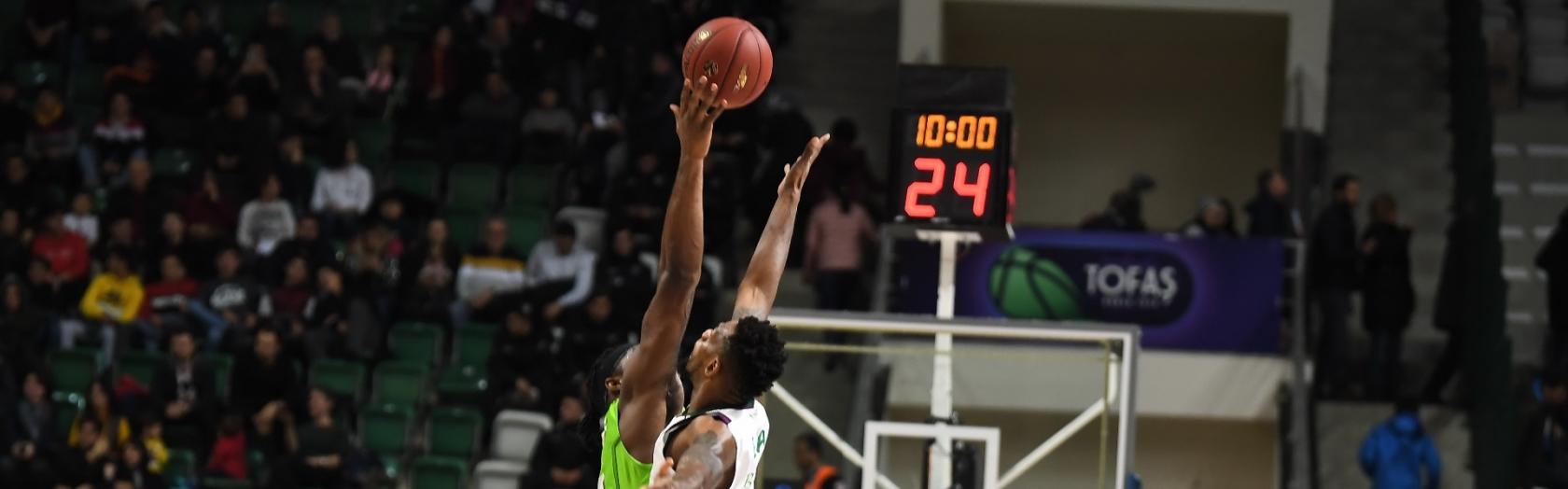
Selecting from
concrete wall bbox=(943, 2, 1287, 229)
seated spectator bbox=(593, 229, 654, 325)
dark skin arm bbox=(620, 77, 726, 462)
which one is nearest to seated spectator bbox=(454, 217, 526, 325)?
seated spectator bbox=(593, 229, 654, 325)

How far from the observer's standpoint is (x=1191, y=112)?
21922 mm

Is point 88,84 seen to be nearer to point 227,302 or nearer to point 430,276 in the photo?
point 227,302

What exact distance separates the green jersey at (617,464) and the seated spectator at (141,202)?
1154cm

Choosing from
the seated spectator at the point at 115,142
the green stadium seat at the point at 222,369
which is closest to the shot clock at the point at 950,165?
the green stadium seat at the point at 222,369

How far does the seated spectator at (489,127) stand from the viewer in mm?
17781

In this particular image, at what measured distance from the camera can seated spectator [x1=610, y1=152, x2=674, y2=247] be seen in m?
16.5

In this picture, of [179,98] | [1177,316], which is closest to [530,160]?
[179,98]

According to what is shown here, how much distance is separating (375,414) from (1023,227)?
4.46 m

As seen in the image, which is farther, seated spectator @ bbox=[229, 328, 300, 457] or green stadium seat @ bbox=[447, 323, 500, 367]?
green stadium seat @ bbox=[447, 323, 500, 367]

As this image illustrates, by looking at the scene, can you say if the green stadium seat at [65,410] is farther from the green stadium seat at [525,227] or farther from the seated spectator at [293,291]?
the green stadium seat at [525,227]

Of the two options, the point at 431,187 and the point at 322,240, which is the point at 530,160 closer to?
the point at 431,187

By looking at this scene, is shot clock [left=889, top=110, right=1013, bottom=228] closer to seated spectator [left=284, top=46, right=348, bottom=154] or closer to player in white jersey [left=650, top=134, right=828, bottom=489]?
player in white jersey [left=650, top=134, right=828, bottom=489]

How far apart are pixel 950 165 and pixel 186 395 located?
6686mm

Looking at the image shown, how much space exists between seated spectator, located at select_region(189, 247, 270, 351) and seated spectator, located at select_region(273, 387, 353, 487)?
1331mm
